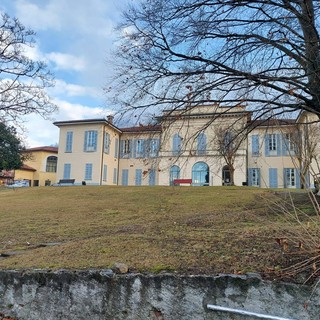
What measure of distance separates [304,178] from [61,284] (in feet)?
10.5

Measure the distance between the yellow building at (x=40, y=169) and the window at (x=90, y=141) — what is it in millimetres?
12902

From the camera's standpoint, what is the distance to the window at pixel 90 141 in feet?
111

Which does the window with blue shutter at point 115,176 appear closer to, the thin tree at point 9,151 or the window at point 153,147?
the thin tree at point 9,151

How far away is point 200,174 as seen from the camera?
3192 cm

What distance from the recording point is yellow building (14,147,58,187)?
4434 centimetres

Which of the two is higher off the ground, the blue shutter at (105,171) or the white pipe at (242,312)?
the blue shutter at (105,171)

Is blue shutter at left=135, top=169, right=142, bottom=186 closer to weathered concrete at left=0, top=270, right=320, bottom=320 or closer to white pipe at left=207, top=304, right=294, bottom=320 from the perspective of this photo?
weathered concrete at left=0, top=270, right=320, bottom=320

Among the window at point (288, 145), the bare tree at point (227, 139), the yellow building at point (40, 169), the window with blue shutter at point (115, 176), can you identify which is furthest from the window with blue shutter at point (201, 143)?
the yellow building at point (40, 169)

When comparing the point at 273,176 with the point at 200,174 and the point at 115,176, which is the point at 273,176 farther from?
the point at 115,176

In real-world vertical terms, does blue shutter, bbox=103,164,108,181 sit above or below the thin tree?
below

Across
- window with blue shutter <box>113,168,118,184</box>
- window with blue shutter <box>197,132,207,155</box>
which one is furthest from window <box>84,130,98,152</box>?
window with blue shutter <box>197,132,207,155</box>

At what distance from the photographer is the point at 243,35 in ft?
18.4

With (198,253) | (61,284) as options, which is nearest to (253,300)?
(198,253)

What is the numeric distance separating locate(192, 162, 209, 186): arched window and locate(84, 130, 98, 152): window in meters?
10.9
